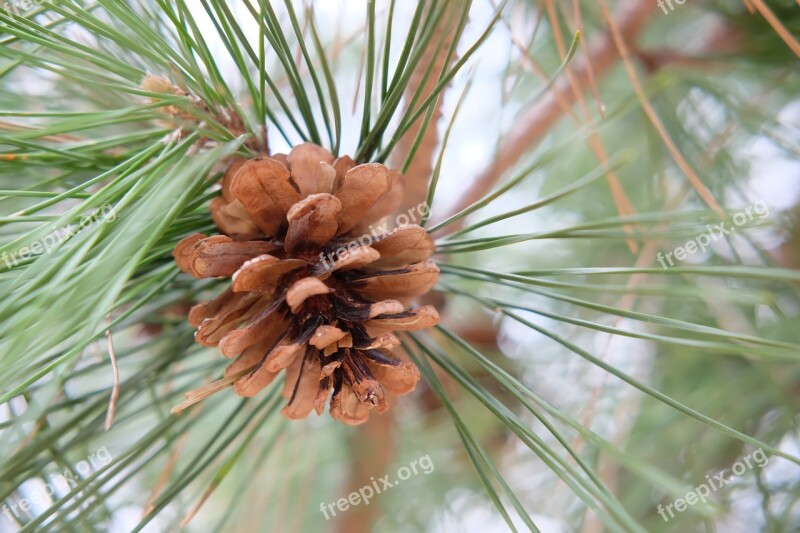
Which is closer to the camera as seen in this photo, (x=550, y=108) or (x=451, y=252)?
(x=451, y=252)

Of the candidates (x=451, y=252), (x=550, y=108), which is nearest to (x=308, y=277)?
(x=451, y=252)

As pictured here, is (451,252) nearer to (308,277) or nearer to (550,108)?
(308,277)

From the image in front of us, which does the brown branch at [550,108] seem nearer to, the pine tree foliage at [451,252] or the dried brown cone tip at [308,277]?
the pine tree foliage at [451,252]

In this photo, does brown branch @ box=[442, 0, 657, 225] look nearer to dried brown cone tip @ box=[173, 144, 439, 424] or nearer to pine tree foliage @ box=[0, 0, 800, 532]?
pine tree foliage @ box=[0, 0, 800, 532]

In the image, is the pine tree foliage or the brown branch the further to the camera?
the brown branch

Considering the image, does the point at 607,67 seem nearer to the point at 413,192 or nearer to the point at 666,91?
the point at 666,91

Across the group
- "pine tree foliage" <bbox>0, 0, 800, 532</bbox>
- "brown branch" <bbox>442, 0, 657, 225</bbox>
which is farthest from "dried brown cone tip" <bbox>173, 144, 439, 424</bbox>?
"brown branch" <bbox>442, 0, 657, 225</bbox>
